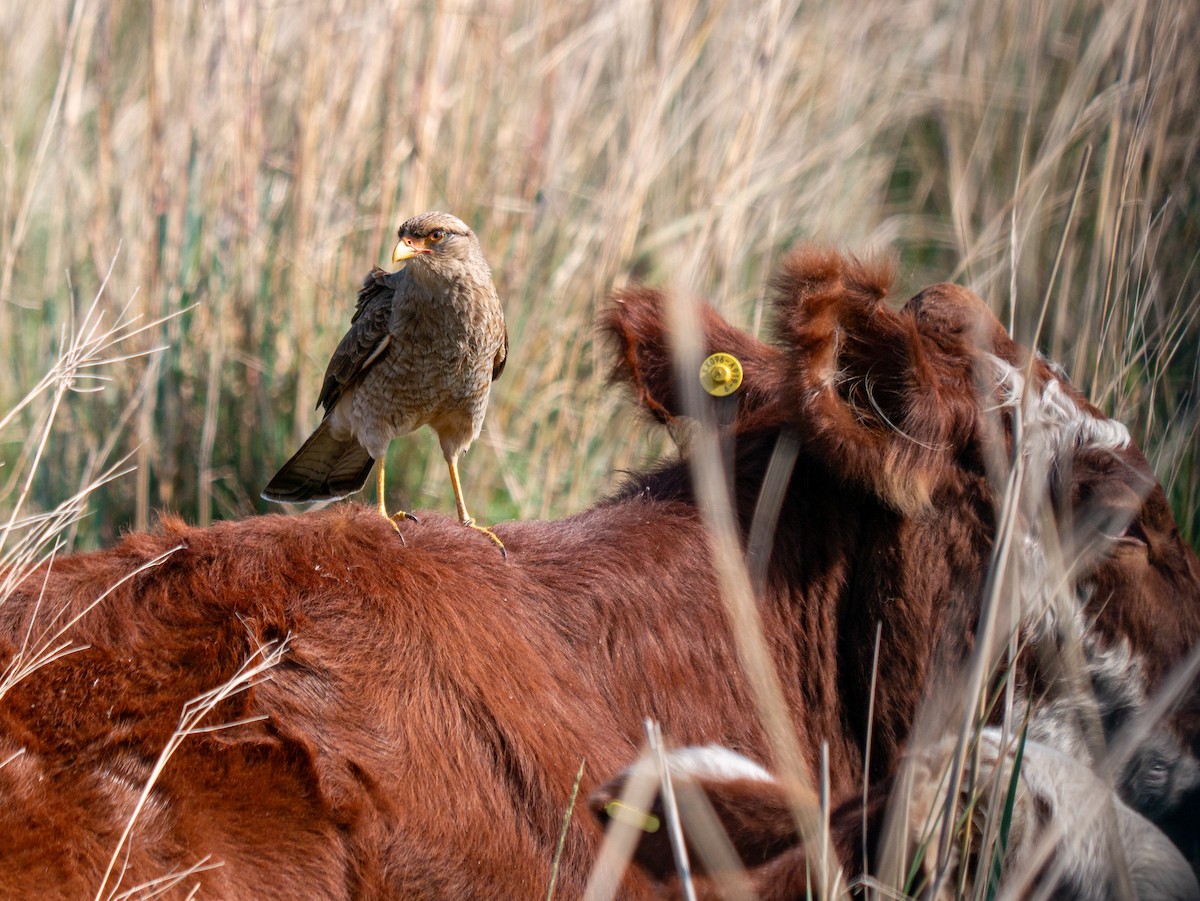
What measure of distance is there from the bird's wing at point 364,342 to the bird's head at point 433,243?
16 cm

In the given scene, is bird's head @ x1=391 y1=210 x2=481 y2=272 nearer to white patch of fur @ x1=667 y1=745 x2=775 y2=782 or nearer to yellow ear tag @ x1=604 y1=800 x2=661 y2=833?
white patch of fur @ x1=667 y1=745 x2=775 y2=782

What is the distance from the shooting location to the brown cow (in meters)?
1.90

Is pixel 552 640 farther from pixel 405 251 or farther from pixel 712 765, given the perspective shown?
pixel 405 251

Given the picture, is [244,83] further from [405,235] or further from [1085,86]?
[1085,86]

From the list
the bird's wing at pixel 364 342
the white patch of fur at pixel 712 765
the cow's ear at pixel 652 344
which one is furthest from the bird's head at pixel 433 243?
the white patch of fur at pixel 712 765

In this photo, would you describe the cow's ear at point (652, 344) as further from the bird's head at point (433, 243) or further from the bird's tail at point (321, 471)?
the bird's tail at point (321, 471)

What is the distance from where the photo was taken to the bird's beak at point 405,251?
2867 millimetres

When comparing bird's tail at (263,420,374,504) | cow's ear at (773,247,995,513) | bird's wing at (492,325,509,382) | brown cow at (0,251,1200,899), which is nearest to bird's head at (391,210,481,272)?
bird's wing at (492,325,509,382)

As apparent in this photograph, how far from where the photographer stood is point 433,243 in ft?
9.73

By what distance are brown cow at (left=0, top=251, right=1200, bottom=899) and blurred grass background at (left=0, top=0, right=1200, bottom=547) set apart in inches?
57.8

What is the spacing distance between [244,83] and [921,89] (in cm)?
371

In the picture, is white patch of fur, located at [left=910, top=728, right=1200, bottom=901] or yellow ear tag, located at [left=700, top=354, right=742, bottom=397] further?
yellow ear tag, located at [left=700, top=354, right=742, bottom=397]

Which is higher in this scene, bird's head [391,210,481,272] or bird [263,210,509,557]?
bird's head [391,210,481,272]

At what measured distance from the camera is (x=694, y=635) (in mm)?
2377
